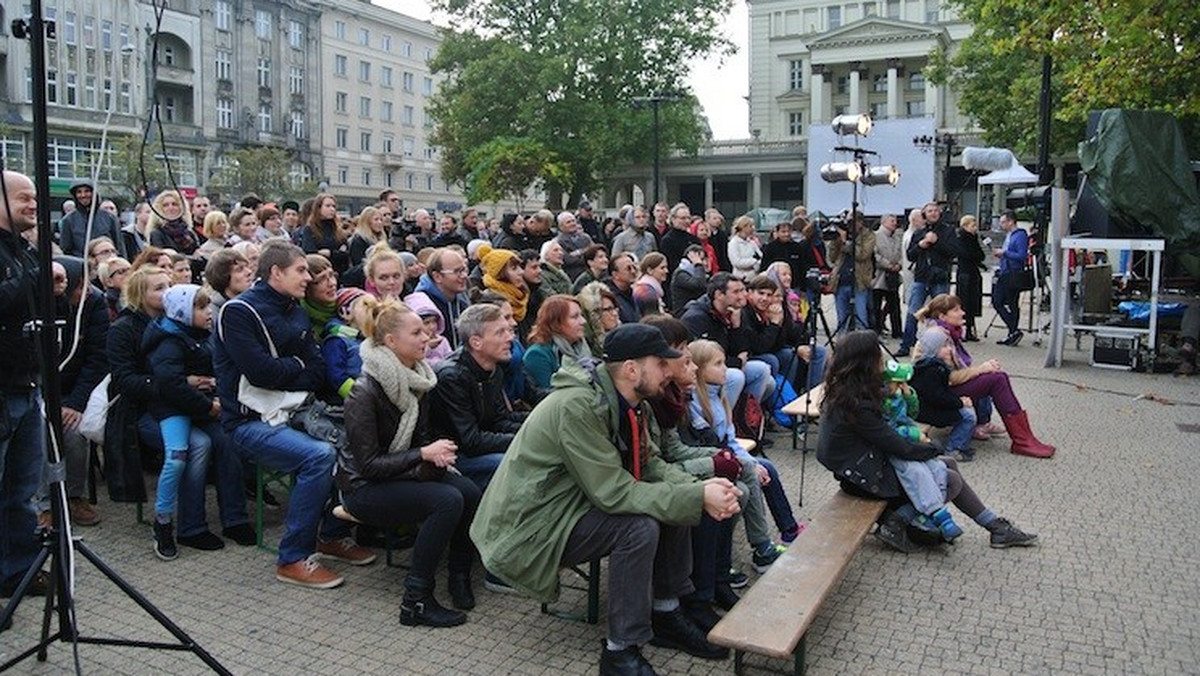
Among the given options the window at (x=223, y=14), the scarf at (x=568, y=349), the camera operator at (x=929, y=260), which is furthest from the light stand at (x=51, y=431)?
the window at (x=223, y=14)

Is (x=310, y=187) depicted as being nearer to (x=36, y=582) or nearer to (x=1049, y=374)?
(x=1049, y=374)

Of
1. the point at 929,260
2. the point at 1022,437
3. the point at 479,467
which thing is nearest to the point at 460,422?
the point at 479,467

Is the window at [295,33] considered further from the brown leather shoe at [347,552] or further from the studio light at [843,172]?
the brown leather shoe at [347,552]

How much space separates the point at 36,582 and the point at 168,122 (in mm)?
68104

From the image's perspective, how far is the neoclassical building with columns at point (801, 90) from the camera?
6769 centimetres

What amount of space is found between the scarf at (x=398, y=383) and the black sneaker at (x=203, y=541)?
162 centimetres

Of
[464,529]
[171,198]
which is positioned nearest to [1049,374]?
[464,529]

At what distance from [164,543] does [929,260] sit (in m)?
11.4

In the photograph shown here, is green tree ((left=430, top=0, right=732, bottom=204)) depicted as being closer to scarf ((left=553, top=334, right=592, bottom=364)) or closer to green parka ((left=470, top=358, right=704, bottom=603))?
scarf ((left=553, top=334, right=592, bottom=364))

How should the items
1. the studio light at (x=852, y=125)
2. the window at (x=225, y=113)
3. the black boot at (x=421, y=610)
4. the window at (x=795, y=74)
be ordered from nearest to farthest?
the black boot at (x=421, y=610), the studio light at (x=852, y=125), the window at (x=225, y=113), the window at (x=795, y=74)

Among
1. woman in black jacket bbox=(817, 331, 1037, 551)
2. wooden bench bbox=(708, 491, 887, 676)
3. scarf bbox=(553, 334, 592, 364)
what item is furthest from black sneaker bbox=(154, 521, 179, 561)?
woman in black jacket bbox=(817, 331, 1037, 551)

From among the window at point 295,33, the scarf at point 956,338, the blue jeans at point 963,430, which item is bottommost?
the blue jeans at point 963,430

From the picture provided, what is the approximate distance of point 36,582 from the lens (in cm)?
502

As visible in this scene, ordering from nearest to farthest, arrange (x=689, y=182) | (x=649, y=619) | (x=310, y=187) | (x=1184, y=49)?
(x=649, y=619) < (x=1184, y=49) < (x=310, y=187) < (x=689, y=182)
